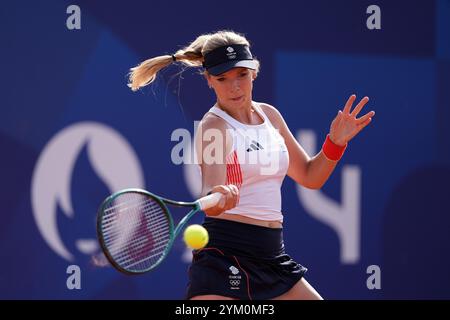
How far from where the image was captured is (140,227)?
A: 10.5 ft

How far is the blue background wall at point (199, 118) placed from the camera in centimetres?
477

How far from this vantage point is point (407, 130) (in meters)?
5.27

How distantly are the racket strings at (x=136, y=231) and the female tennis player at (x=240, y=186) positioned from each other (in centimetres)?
23

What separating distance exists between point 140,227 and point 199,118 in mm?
1869

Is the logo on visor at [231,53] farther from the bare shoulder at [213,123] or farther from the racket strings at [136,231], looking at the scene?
the racket strings at [136,231]

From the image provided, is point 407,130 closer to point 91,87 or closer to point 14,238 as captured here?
point 91,87

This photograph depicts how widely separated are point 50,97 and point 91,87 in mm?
219

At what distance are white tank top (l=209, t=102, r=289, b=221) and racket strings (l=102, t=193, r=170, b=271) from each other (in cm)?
38
